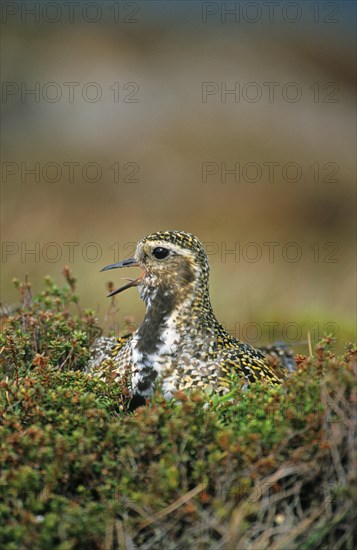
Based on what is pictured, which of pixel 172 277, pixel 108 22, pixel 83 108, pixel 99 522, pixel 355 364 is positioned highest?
pixel 108 22

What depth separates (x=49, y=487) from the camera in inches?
165

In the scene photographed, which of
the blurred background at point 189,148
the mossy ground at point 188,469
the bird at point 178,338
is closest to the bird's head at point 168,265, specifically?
the bird at point 178,338

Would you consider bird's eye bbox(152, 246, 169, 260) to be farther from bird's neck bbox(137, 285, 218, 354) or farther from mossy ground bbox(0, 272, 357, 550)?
mossy ground bbox(0, 272, 357, 550)

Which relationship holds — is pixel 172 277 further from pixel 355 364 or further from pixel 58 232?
pixel 58 232

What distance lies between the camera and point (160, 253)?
6.08 meters

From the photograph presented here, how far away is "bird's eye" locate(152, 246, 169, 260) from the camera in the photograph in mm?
6074

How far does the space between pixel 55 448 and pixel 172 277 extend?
2115mm

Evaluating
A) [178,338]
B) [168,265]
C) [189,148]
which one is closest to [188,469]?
[178,338]

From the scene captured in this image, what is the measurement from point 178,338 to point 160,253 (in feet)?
2.13

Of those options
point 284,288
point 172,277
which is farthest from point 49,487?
point 284,288

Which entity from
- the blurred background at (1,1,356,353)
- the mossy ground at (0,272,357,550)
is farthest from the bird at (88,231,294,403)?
the blurred background at (1,1,356,353)

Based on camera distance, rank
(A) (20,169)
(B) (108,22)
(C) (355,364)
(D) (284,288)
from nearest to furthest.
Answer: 1. (C) (355,364)
2. (D) (284,288)
3. (A) (20,169)
4. (B) (108,22)

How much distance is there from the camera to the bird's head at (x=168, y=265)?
608 centimetres

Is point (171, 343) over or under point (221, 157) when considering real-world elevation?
under
